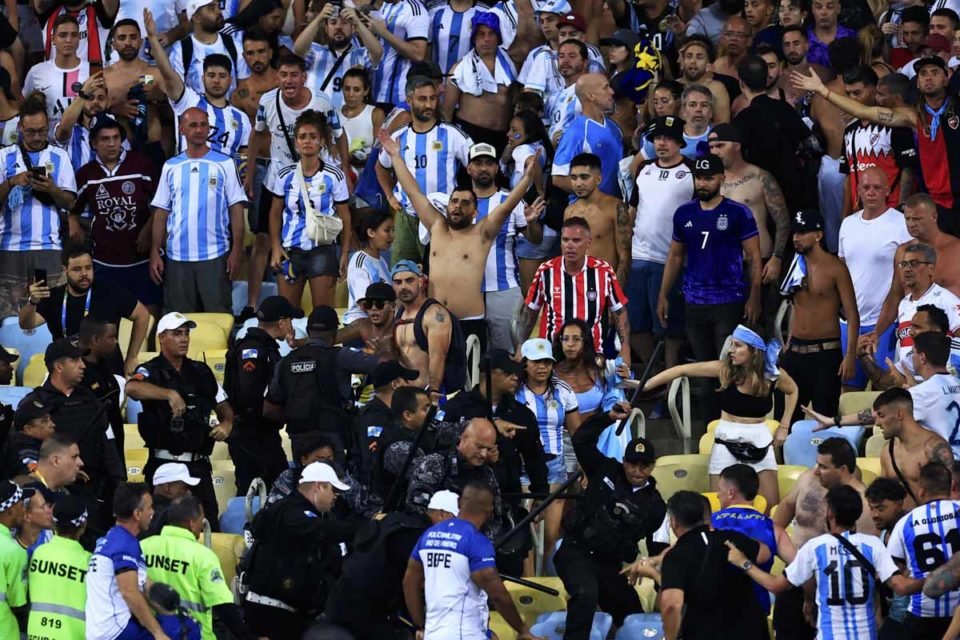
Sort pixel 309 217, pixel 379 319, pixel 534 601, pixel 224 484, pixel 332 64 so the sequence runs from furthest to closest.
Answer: pixel 332 64, pixel 309 217, pixel 379 319, pixel 224 484, pixel 534 601

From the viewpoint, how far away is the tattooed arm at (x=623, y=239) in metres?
16.5

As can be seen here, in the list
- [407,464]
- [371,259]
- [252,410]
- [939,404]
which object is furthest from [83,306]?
[939,404]

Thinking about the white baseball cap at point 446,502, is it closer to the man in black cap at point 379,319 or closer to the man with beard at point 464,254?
the man in black cap at point 379,319

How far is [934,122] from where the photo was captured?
1588cm

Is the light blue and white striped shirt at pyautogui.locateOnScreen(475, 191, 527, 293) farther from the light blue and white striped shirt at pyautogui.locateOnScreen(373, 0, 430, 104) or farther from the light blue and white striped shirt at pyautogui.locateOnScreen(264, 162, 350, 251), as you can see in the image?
the light blue and white striped shirt at pyautogui.locateOnScreen(373, 0, 430, 104)

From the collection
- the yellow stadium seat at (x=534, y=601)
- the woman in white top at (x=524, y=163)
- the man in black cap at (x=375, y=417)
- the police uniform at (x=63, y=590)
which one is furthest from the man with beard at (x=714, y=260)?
the police uniform at (x=63, y=590)

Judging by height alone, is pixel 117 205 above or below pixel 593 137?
below

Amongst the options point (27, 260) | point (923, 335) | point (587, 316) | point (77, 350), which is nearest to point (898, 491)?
point (923, 335)

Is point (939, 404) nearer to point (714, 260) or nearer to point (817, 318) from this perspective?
point (817, 318)

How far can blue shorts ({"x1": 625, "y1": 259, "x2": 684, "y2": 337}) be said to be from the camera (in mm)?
16344

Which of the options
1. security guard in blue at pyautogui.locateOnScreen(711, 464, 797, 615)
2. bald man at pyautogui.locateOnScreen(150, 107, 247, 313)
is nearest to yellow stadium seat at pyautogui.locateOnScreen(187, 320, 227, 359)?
bald man at pyautogui.locateOnScreen(150, 107, 247, 313)

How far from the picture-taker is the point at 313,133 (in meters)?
17.0

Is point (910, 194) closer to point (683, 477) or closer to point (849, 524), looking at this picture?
point (683, 477)

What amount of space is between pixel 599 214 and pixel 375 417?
3493 mm
